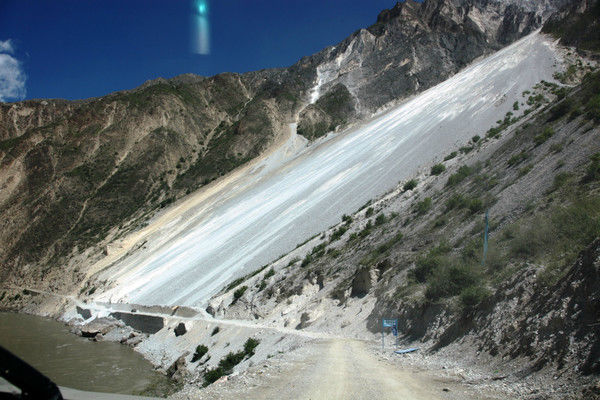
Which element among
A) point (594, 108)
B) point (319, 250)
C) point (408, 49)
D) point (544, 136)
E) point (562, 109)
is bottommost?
point (319, 250)

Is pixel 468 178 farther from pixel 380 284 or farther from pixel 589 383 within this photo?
pixel 589 383

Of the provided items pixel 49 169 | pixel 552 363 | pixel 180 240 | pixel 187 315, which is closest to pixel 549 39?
pixel 180 240

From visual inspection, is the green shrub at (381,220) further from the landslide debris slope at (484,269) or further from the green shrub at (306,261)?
the green shrub at (306,261)

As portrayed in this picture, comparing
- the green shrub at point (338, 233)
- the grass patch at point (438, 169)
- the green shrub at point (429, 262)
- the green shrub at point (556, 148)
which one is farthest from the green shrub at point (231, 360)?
the grass patch at point (438, 169)

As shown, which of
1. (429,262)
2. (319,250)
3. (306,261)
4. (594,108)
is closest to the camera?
(429,262)

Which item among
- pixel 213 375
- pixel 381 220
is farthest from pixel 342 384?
pixel 381 220

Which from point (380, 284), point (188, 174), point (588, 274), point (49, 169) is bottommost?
point (380, 284)

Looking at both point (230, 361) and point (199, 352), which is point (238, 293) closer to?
point (199, 352)
